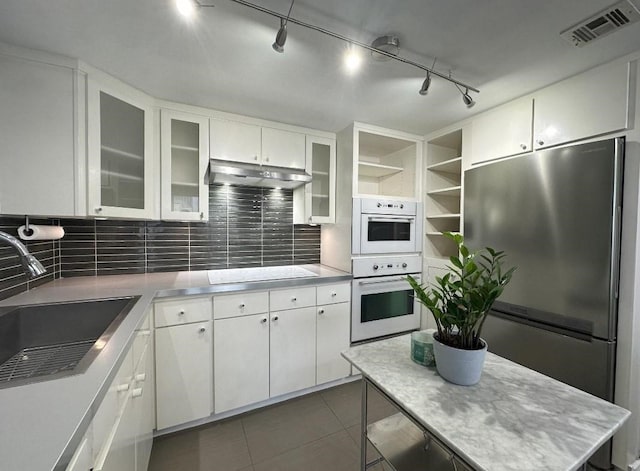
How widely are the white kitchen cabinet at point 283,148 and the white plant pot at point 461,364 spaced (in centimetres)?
184

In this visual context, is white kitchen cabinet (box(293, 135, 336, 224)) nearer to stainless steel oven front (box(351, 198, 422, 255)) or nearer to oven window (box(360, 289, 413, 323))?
stainless steel oven front (box(351, 198, 422, 255))

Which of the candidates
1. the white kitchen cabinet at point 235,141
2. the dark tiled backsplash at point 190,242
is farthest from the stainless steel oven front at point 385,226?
the white kitchen cabinet at point 235,141

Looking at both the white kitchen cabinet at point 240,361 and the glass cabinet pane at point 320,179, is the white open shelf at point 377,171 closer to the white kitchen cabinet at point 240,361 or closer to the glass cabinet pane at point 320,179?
the glass cabinet pane at point 320,179

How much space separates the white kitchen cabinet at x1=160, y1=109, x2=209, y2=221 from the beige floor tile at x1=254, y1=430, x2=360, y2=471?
168 cm

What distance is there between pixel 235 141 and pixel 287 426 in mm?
2162

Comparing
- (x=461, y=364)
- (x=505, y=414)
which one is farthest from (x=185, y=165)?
(x=505, y=414)

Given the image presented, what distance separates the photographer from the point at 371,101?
1.89 m

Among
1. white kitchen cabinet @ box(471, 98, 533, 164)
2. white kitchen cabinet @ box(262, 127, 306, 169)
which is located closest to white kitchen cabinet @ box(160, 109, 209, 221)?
white kitchen cabinet @ box(262, 127, 306, 169)

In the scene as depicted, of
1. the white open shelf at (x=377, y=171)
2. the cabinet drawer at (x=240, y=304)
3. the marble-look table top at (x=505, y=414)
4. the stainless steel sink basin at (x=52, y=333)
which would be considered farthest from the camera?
the white open shelf at (x=377, y=171)

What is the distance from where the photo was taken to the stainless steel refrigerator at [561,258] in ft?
4.49

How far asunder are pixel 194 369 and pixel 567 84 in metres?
2.97

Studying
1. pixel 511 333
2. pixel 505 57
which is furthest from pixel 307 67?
pixel 511 333

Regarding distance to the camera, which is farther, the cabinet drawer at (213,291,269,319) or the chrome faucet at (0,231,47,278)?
the cabinet drawer at (213,291,269,319)

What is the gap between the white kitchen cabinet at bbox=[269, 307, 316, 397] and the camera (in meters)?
1.91
